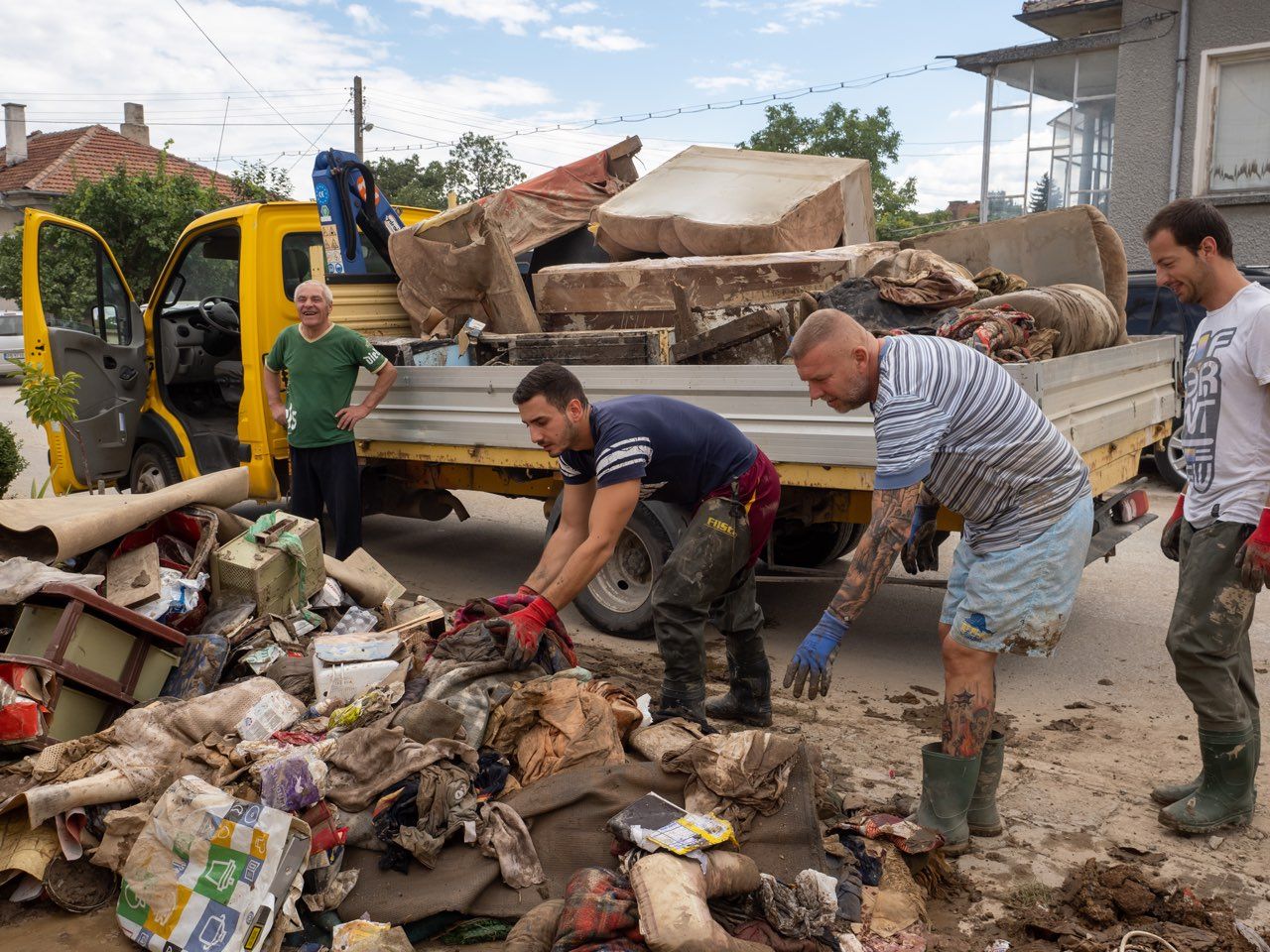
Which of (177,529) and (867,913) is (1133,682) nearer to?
(867,913)

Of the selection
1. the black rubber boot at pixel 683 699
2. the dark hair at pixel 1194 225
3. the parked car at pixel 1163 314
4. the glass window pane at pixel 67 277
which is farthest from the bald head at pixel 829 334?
the parked car at pixel 1163 314

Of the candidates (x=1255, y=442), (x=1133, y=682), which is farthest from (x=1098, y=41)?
(x=1255, y=442)

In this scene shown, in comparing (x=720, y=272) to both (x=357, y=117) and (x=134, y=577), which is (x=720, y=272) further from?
(x=357, y=117)

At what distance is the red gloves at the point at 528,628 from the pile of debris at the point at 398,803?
0.24 feet

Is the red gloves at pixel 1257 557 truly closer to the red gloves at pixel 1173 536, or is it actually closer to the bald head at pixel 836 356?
the red gloves at pixel 1173 536

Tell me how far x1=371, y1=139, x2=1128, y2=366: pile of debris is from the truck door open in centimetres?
211

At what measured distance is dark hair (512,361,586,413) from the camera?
349 cm

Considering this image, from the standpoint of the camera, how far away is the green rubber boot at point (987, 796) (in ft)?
11.0

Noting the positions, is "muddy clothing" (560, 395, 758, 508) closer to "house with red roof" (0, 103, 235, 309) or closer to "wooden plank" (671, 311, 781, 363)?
"wooden plank" (671, 311, 781, 363)

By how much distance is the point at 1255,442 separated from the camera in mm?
3160

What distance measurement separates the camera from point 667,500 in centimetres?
408

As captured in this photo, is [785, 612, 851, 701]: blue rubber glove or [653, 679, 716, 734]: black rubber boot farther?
[653, 679, 716, 734]: black rubber boot

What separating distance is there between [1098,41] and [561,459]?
1263 centimetres

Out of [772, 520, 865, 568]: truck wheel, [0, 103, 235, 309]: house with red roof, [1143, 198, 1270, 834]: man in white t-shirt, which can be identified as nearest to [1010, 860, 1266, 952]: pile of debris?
[1143, 198, 1270, 834]: man in white t-shirt
